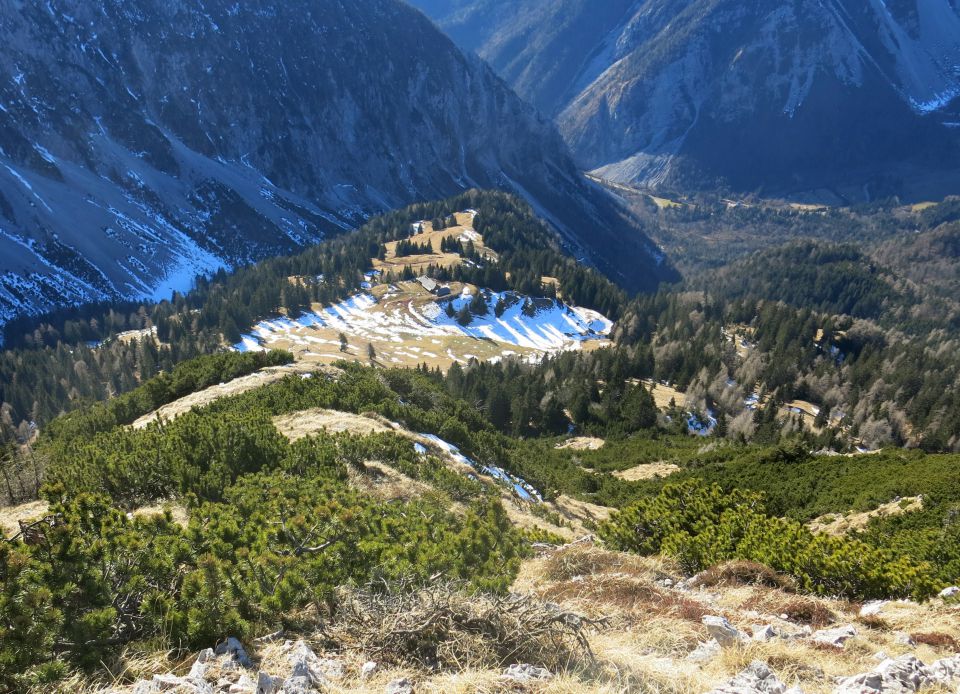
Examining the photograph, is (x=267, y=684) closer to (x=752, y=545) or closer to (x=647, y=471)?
(x=752, y=545)

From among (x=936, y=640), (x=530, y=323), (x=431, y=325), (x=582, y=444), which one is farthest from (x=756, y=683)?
(x=530, y=323)

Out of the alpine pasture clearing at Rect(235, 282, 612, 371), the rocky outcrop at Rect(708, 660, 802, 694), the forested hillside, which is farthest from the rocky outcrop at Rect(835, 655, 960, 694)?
the alpine pasture clearing at Rect(235, 282, 612, 371)

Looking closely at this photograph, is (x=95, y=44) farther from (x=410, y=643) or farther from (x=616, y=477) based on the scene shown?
(x=410, y=643)

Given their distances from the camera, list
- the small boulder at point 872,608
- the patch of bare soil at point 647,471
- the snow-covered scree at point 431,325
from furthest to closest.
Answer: the snow-covered scree at point 431,325 → the patch of bare soil at point 647,471 → the small boulder at point 872,608

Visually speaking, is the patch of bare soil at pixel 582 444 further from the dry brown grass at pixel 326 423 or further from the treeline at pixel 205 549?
the treeline at pixel 205 549

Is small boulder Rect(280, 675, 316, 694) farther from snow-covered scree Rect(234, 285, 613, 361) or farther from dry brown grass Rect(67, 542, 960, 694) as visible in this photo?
snow-covered scree Rect(234, 285, 613, 361)

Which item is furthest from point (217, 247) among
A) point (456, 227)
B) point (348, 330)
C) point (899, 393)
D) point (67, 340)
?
point (899, 393)

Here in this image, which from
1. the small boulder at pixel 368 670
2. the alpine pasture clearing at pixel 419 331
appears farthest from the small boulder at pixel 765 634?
the alpine pasture clearing at pixel 419 331

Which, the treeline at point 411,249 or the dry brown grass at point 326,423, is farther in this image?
the treeline at point 411,249
